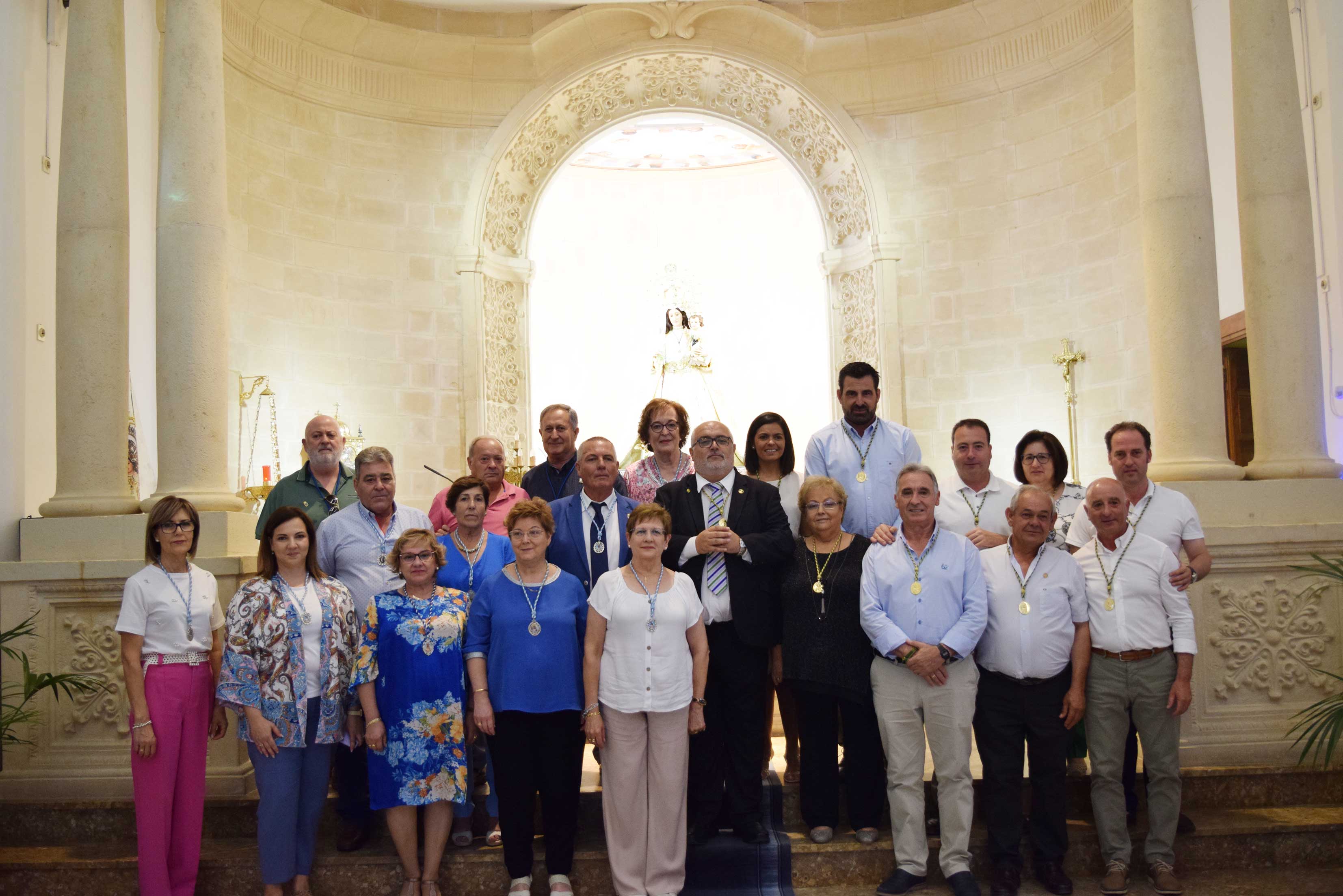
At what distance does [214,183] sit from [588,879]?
12.9 feet

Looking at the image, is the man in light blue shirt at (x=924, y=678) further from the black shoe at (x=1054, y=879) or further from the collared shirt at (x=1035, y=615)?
the black shoe at (x=1054, y=879)

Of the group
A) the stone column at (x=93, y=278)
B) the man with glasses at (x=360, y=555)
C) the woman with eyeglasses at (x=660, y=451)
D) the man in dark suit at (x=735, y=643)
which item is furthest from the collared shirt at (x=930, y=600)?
the stone column at (x=93, y=278)

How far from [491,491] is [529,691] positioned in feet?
4.36

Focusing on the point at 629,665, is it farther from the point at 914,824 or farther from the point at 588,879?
the point at 914,824

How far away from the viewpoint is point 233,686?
4.25 m

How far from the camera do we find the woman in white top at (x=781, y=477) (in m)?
4.98

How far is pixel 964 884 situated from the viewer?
4.21 meters

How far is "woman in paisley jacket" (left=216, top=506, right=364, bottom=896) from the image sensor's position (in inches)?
167

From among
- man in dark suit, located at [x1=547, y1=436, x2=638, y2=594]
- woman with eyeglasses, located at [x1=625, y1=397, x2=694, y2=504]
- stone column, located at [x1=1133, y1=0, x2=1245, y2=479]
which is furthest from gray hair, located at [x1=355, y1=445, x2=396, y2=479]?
stone column, located at [x1=1133, y1=0, x2=1245, y2=479]

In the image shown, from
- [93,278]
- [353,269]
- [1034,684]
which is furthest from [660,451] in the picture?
[353,269]

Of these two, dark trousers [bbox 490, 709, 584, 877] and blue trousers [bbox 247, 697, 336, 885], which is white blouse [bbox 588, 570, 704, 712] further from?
blue trousers [bbox 247, 697, 336, 885]

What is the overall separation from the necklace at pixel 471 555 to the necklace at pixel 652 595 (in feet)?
2.36

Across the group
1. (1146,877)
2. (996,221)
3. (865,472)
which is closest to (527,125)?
(996,221)

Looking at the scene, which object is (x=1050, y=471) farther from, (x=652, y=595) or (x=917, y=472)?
(x=652, y=595)
